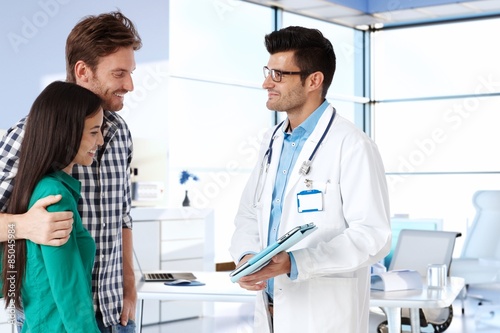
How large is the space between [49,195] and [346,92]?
1040 centimetres

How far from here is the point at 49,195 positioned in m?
1.71

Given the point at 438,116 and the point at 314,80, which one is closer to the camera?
the point at 314,80

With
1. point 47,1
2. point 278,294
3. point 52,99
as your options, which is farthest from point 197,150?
point 52,99

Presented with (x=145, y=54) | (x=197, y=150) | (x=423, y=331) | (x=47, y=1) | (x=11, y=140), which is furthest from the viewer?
(x=197, y=150)

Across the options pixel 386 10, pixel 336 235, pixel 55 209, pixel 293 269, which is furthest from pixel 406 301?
pixel 386 10

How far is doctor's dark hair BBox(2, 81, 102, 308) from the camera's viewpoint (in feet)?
5.62

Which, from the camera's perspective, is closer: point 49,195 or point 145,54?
point 49,195

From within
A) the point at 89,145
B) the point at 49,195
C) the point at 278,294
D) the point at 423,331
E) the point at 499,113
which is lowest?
the point at 423,331

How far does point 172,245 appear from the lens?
7.13 m

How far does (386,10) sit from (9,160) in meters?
9.60

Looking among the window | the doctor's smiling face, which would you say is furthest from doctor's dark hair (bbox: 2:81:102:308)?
the window

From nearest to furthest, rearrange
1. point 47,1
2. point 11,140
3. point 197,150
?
1. point 11,140
2. point 47,1
3. point 197,150

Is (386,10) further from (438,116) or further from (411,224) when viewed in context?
(411,224)

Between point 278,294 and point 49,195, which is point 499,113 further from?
point 49,195
